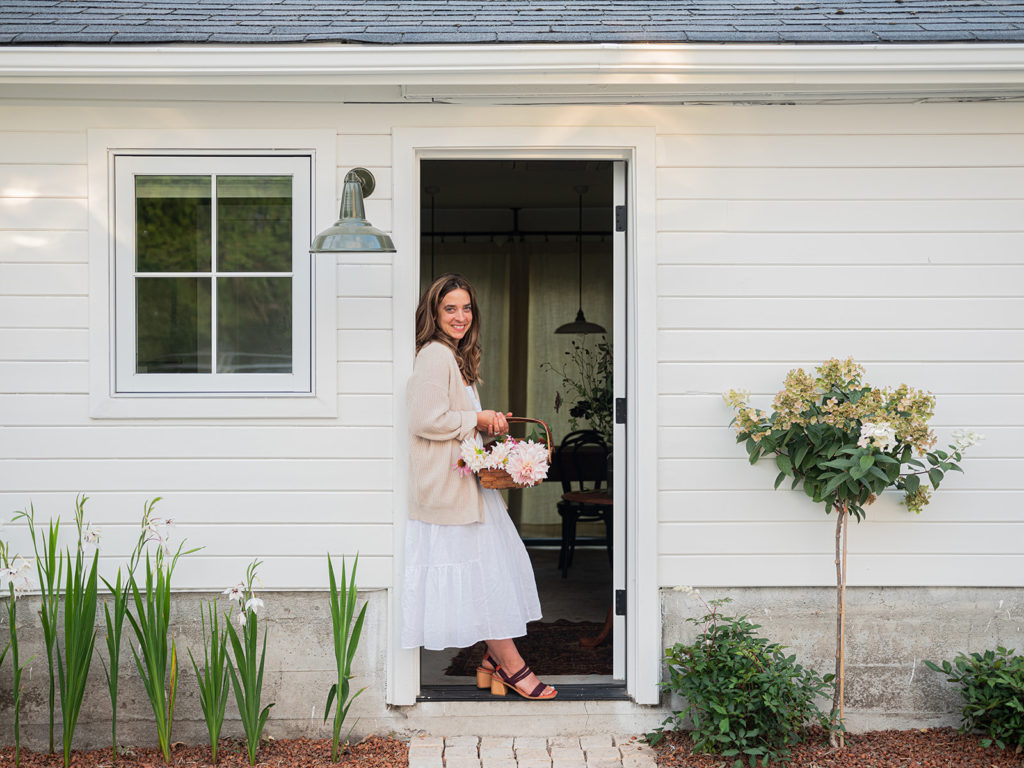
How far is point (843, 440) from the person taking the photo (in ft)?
11.6

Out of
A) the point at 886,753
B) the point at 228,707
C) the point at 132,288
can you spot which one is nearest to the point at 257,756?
the point at 228,707

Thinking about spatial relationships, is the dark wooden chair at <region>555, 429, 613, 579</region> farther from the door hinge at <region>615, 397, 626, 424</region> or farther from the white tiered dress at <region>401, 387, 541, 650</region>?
the white tiered dress at <region>401, 387, 541, 650</region>

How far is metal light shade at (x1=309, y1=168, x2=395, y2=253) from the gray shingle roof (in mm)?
547

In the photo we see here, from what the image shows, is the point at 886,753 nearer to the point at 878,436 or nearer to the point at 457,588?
the point at 878,436

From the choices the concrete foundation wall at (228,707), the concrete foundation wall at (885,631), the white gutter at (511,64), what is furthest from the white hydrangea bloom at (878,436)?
the concrete foundation wall at (228,707)

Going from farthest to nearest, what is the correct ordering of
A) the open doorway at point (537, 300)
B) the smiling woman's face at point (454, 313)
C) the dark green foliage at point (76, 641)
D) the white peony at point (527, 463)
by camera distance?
the open doorway at point (537, 300) < the smiling woman's face at point (454, 313) < the white peony at point (527, 463) < the dark green foliage at point (76, 641)

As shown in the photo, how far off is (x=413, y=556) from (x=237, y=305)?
1209 millimetres

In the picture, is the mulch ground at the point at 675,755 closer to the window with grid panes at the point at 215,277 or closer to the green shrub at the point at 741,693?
the green shrub at the point at 741,693

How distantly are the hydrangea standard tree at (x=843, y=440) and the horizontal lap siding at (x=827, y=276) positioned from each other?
0.51 ft

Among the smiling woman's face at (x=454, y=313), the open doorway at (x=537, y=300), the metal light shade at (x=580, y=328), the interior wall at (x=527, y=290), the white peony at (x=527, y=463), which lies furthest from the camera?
the interior wall at (x=527, y=290)

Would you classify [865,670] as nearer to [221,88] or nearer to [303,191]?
[303,191]

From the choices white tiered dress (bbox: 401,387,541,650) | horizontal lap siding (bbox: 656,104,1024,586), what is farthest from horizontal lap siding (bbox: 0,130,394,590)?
horizontal lap siding (bbox: 656,104,1024,586)

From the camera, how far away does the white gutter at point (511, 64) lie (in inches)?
134

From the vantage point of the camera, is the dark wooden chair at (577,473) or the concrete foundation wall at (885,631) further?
the dark wooden chair at (577,473)
